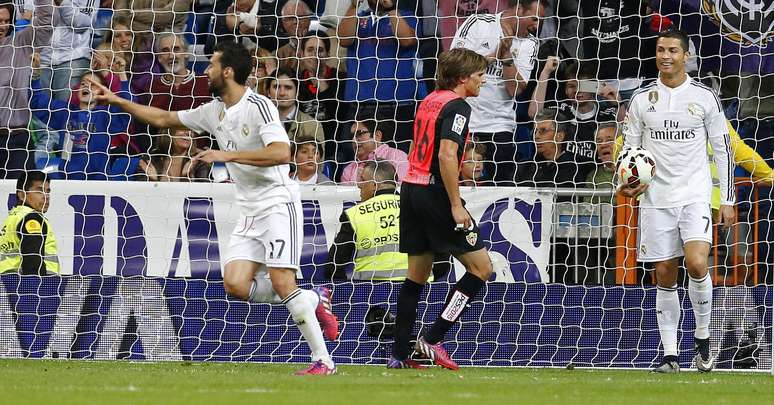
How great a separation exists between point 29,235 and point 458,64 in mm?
3758

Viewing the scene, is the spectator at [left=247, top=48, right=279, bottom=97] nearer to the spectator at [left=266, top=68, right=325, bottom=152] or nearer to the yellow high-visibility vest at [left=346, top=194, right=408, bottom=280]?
the spectator at [left=266, top=68, right=325, bottom=152]

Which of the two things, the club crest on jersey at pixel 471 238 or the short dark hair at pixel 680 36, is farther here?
the short dark hair at pixel 680 36

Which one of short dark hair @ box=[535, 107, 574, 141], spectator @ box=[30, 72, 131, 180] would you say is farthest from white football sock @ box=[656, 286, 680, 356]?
spectator @ box=[30, 72, 131, 180]

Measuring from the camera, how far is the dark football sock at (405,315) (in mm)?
8531

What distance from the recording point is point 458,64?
27.6 feet

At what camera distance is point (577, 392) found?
6812 mm

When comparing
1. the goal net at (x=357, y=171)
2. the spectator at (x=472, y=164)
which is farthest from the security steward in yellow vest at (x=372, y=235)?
the spectator at (x=472, y=164)

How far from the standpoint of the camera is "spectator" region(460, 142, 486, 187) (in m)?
11.0

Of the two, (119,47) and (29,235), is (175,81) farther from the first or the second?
(29,235)

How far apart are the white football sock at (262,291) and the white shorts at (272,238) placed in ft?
1.22

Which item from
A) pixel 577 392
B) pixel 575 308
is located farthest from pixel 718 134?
pixel 577 392

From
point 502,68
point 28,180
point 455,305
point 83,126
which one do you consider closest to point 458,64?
point 455,305

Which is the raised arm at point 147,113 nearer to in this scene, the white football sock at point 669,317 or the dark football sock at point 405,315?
the dark football sock at point 405,315

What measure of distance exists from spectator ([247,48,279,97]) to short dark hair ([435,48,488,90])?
3606mm
